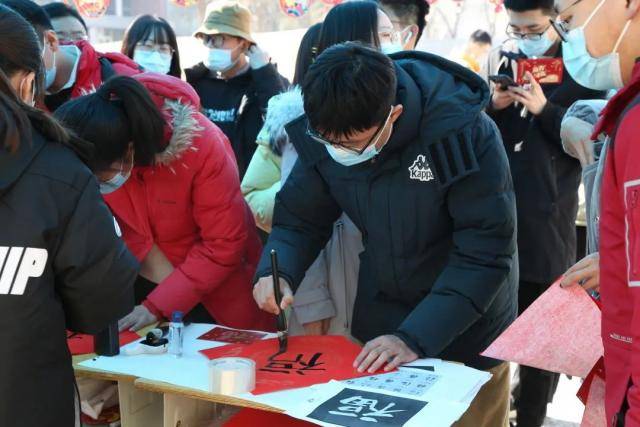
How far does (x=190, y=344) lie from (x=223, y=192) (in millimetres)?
444

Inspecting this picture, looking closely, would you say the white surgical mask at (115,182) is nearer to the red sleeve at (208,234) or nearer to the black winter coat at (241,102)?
the red sleeve at (208,234)

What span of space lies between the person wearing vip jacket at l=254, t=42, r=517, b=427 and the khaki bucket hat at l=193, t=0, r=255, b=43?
1.71m

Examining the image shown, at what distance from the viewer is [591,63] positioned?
4.47ft

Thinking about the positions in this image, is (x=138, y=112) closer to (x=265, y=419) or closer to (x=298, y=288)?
(x=298, y=288)

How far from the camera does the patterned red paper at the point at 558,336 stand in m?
1.42

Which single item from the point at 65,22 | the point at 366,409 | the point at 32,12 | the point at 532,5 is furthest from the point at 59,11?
the point at 366,409

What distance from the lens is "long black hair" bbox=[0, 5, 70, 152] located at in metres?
1.26

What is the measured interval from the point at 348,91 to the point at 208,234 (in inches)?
28.2

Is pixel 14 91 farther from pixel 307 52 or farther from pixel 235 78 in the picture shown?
pixel 235 78

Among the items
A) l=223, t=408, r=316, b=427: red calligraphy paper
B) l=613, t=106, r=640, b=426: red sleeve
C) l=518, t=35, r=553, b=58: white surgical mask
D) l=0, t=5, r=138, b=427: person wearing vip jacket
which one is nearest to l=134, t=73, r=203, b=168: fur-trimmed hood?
l=0, t=5, r=138, b=427: person wearing vip jacket

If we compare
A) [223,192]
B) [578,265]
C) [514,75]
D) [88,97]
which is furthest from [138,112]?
[514,75]

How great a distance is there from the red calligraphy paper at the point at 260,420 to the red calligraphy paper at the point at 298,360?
0.12 metres

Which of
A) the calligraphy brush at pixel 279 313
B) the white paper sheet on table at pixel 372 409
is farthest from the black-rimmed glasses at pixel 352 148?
the white paper sheet on table at pixel 372 409

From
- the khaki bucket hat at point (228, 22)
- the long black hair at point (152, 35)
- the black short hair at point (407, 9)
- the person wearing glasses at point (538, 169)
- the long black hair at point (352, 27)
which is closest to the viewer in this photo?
the long black hair at point (352, 27)
